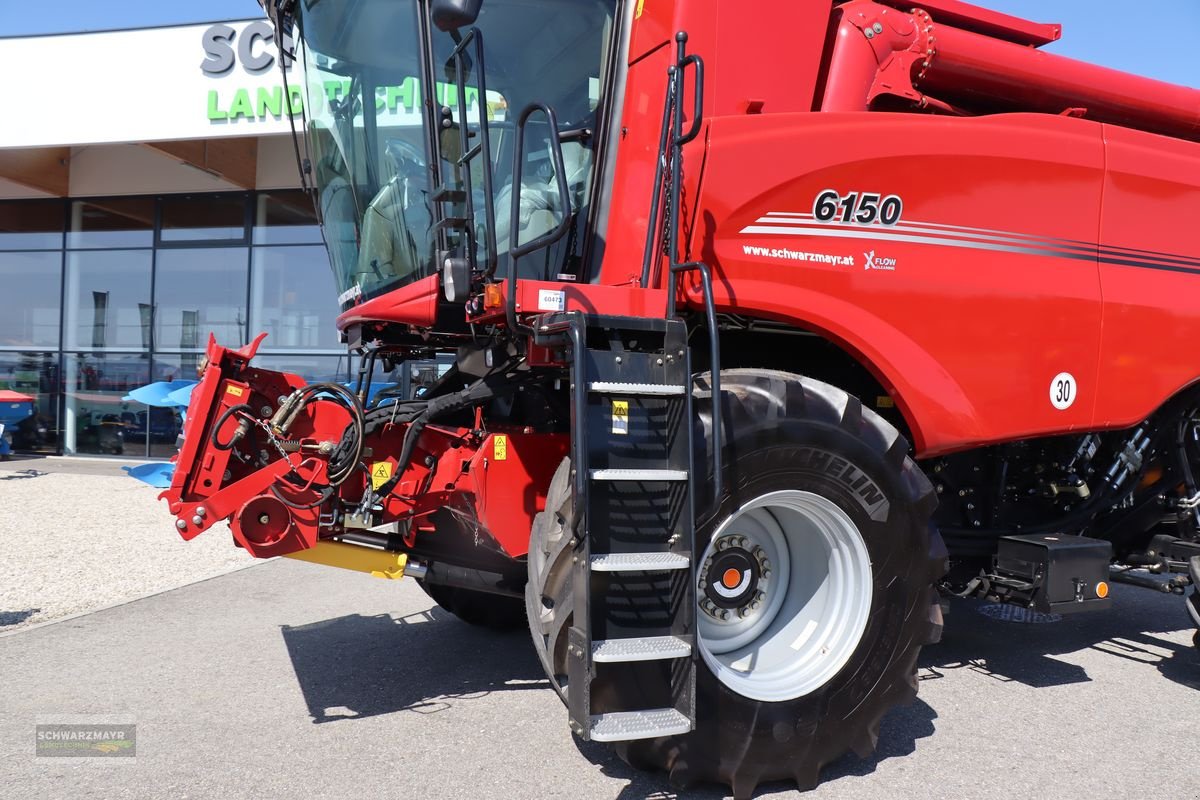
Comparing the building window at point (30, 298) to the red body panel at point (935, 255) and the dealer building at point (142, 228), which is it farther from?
the red body panel at point (935, 255)

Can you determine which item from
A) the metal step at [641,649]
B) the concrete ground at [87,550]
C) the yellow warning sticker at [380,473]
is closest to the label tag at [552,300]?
the metal step at [641,649]

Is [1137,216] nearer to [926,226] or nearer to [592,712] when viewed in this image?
[926,226]

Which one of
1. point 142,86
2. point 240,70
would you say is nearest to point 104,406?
point 142,86

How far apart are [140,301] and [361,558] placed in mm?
12390

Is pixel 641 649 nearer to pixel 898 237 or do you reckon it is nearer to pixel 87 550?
pixel 898 237

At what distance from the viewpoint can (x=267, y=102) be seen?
11.0 meters

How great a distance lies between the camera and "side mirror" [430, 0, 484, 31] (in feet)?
9.38

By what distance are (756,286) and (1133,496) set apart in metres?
2.65

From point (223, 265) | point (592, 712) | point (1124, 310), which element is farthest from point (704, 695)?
point (223, 265)

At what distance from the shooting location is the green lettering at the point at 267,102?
11.0 m

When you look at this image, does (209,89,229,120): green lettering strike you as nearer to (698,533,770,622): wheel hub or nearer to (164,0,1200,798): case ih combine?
(164,0,1200,798): case ih combine

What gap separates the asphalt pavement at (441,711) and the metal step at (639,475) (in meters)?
1.10

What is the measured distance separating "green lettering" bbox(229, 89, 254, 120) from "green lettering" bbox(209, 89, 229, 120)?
0.40 feet

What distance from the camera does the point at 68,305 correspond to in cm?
1460
